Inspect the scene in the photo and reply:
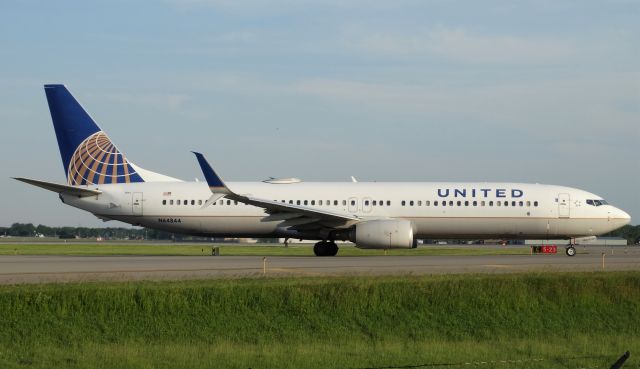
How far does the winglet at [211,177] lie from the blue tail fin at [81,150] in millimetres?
7661

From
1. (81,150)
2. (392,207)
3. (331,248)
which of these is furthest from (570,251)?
(81,150)

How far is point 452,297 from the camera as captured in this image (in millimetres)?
21484

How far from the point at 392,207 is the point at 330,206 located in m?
3.05

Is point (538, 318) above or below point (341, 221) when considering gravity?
below

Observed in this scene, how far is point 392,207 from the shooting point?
137 feet

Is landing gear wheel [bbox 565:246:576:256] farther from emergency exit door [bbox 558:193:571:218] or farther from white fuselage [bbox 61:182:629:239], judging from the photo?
emergency exit door [bbox 558:193:571:218]

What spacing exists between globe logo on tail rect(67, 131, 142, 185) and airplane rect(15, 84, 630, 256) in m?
0.05

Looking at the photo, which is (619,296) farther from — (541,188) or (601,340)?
(541,188)

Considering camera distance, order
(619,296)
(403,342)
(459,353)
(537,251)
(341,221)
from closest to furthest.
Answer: (459,353)
(403,342)
(619,296)
(341,221)
(537,251)

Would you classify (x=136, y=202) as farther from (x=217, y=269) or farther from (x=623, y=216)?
(x=623, y=216)

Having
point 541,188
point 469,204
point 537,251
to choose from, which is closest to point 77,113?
point 469,204

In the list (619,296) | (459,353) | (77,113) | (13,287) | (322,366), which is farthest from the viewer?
(77,113)

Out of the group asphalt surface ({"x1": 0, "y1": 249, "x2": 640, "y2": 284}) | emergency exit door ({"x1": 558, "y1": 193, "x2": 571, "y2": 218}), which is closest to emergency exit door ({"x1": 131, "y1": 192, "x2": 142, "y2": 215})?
asphalt surface ({"x1": 0, "y1": 249, "x2": 640, "y2": 284})

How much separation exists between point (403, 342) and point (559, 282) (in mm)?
6674
